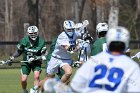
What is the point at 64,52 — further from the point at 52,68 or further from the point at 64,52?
the point at 52,68

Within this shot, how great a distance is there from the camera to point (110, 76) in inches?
269

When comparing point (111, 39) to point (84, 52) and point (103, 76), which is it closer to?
point (103, 76)

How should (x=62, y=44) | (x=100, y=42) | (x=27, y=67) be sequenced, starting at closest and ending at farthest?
(x=100, y=42) → (x=62, y=44) → (x=27, y=67)

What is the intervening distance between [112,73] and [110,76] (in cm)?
4

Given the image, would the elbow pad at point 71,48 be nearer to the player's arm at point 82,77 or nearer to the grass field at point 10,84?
the grass field at point 10,84

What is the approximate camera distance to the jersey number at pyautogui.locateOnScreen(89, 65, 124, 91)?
6.82m

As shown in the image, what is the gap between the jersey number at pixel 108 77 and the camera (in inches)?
269

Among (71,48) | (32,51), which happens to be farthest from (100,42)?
(32,51)

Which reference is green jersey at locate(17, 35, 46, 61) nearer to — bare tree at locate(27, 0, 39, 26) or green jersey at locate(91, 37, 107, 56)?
green jersey at locate(91, 37, 107, 56)

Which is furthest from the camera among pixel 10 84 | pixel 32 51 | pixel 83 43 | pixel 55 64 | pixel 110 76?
pixel 10 84

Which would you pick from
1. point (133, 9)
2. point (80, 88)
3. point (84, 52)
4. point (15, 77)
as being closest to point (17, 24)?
point (133, 9)

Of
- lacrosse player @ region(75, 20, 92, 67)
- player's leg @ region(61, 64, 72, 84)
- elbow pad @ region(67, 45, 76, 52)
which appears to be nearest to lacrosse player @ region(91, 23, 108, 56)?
elbow pad @ region(67, 45, 76, 52)

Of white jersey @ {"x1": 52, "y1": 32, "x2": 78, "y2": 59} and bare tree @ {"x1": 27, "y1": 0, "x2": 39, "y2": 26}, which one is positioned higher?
white jersey @ {"x1": 52, "y1": 32, "x2": 78, "y2": 59}

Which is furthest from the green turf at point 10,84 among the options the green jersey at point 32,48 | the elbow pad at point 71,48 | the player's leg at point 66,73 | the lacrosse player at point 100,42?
the lacrosse player at point 100,42
